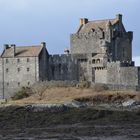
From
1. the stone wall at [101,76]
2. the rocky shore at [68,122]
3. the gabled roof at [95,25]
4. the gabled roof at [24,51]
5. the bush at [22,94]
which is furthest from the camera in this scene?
the gabled roof at [95,25]

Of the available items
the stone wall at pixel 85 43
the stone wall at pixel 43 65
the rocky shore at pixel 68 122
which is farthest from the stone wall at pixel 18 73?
the rocky shore at pixel 68 122

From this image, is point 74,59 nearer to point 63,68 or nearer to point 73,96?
point 63,68

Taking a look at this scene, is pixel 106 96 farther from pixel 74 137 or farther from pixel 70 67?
pixel 74 137

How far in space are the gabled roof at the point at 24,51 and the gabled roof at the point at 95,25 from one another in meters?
7.87

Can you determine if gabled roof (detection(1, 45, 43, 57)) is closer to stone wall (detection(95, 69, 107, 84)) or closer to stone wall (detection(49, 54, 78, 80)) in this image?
stone wall (detection(49, 54, 78, 80))

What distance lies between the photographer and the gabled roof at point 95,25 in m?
103

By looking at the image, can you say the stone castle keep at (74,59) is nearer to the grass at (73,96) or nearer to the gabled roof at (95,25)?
the gabled roof at (95,25)

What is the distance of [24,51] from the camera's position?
103 m

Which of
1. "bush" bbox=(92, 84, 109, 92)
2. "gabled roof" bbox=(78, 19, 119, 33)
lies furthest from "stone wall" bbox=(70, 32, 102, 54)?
"bush" bbox=(92, 84, 109, 92)

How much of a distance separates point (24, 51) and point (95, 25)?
11618 millimetres

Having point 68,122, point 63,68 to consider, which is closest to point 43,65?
point 63,68

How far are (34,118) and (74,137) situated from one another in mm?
17600

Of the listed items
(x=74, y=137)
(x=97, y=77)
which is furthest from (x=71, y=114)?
(x=97, y=77)

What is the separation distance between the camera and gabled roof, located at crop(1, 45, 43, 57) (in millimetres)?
101387
